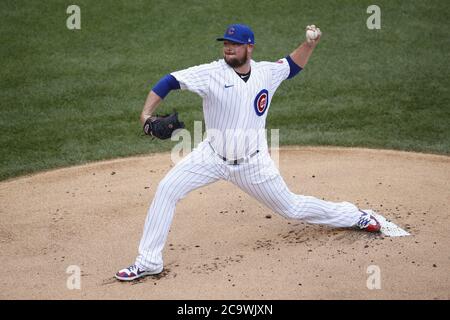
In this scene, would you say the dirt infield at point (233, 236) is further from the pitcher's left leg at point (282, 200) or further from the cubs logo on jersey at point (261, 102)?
the cubs logo on jersey at point (261, 102)

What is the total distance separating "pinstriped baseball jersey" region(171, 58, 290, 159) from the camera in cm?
574

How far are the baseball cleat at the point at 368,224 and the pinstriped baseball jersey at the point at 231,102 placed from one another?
1147mm

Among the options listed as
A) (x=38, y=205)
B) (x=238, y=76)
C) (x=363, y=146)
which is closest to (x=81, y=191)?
(x=38, y=205)

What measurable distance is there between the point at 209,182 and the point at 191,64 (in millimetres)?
5564

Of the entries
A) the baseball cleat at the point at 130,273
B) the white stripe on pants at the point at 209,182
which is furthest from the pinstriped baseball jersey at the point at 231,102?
the baseball cleat at the point at 130,273

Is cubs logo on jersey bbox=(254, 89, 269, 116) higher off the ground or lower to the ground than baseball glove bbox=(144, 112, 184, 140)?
higher

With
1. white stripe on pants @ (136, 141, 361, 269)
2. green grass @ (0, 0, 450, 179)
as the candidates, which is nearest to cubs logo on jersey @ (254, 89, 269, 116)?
white stripe on pants @ (136, 141, 361, 269)

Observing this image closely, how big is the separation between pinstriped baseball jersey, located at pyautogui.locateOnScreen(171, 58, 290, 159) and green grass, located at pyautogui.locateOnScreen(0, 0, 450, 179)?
10.5ft

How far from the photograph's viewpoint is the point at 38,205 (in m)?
7.52

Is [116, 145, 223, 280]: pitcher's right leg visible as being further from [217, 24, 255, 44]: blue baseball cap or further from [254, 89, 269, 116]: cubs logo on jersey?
[217, 24, 255, 44]: blue baseball cap

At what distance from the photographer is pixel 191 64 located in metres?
11.3

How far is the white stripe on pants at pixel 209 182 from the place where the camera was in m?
5.78
